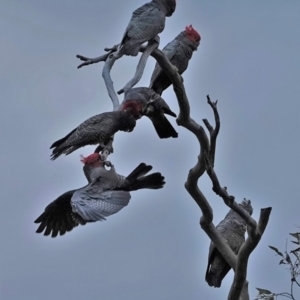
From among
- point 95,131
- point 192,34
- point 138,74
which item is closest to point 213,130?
point 138,74

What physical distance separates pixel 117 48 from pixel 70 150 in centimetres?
82

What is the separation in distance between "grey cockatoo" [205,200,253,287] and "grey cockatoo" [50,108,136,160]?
2.49 metres

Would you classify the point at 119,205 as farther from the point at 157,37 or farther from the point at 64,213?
the point at 157,37

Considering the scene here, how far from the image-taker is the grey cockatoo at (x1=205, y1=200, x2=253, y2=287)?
31.5 feet

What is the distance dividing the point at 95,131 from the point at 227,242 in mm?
2887

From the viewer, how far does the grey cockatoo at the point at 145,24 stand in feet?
25.1

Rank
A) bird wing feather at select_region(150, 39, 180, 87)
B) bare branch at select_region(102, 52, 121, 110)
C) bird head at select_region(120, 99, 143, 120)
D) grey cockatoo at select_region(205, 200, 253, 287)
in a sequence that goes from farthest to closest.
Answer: grey cockatoo at select_region(205, 200, 253, 287) → bird wing feather at select_region(150, 39, 180, 87) → bird head at select_region(120, 99, 143, 120) → bare branch at select_region(102, 52, 121, 110)

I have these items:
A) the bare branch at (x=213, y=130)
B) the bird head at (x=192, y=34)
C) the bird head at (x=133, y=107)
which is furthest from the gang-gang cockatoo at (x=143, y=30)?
the bird head at (x=192, y=34)

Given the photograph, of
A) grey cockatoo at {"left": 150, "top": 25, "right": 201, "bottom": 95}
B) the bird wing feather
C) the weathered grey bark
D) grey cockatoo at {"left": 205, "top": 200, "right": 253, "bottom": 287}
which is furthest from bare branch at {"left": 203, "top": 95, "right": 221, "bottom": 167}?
grey cockatoo at {"left": 205, "top": 200, "right": 253, "bottom": 287}

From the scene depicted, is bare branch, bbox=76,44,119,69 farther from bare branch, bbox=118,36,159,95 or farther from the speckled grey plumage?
the speckled grey plumage

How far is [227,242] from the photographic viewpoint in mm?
9789

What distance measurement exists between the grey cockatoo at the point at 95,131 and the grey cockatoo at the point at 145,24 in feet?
1.60

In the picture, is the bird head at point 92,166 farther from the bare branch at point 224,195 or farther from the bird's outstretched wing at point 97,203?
the bare branch at point 224,195

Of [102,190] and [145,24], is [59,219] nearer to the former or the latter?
[102,190]
